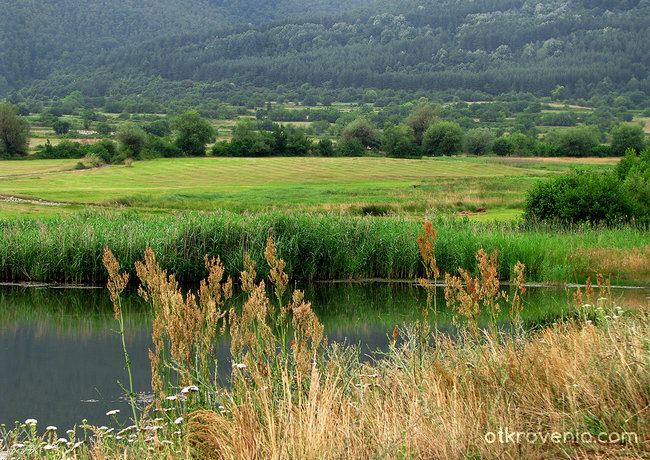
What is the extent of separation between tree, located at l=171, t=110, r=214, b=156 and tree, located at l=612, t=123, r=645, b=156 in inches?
1987

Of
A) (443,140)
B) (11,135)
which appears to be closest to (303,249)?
(11,135)

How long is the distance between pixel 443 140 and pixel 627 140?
2287 cm

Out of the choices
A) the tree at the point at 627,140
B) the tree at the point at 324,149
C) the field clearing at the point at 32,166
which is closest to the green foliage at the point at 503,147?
the tree at the point at 627,140

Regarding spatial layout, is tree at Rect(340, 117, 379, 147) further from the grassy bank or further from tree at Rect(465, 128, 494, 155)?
the grassy bank

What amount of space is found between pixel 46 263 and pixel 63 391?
9.63 metres

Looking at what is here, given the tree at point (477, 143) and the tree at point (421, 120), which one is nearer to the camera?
the tree at point (477, 143)

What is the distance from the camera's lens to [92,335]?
15.1 m

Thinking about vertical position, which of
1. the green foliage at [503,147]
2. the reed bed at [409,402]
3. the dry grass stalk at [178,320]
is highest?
the dry grass stalk at [178,320]

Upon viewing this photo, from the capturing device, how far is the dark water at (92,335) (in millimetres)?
10547

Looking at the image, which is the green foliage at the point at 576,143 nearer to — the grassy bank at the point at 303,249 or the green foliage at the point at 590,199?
the green foliage at the point at 590,199

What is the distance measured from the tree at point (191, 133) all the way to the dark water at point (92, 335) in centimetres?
5966

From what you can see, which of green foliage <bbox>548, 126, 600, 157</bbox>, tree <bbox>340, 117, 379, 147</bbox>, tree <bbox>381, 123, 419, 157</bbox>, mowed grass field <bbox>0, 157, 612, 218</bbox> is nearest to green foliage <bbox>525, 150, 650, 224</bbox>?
mowed grass field <bbox>0, 157, 612, 218</bbox>

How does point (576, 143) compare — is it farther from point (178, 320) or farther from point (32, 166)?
point (178, 320)

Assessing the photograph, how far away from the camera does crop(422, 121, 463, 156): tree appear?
90.9 m
